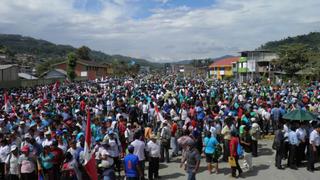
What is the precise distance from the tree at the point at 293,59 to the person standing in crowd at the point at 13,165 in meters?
46.4

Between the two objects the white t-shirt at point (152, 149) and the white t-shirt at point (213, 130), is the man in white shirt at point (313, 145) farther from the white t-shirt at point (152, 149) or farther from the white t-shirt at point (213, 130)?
the white t-shirt at point (152, 149)

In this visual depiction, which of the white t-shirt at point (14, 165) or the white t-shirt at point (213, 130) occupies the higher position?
the white t-shirt at point (213, 130)

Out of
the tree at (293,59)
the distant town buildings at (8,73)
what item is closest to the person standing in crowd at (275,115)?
the tree at (293,59)

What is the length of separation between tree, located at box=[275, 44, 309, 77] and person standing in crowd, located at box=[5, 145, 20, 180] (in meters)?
46.4

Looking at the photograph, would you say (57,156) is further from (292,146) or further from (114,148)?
(292,146)

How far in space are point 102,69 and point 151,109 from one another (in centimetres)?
8495

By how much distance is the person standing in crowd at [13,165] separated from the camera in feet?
32.5

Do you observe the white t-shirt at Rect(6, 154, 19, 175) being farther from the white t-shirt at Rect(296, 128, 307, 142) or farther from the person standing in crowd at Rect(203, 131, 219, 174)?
the white t-shirt at Rect(296, 128, 307, 142)

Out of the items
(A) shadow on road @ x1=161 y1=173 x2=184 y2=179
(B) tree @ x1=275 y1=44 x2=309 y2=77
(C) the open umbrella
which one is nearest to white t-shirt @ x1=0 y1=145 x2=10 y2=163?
(A) shadow on road @ x1=161 y1=173 x2=184 y2=179

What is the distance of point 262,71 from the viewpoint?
72.3 meters

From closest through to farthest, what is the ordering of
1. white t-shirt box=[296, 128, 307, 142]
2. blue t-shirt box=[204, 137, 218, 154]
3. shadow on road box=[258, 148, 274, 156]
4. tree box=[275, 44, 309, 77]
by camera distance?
1. blue t-shirt box=[204, 137, 218, 154]
2. white t-shirt box=[296, 128, 307, 142]
3. shadow on road box=[258, 148, 274, 156]
4. tree box=[275, 44, 309, 77]

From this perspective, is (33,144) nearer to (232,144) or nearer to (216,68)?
(232,144)

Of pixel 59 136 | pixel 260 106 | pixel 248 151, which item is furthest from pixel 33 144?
pixel 260 106

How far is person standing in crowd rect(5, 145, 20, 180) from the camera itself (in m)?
9.91
